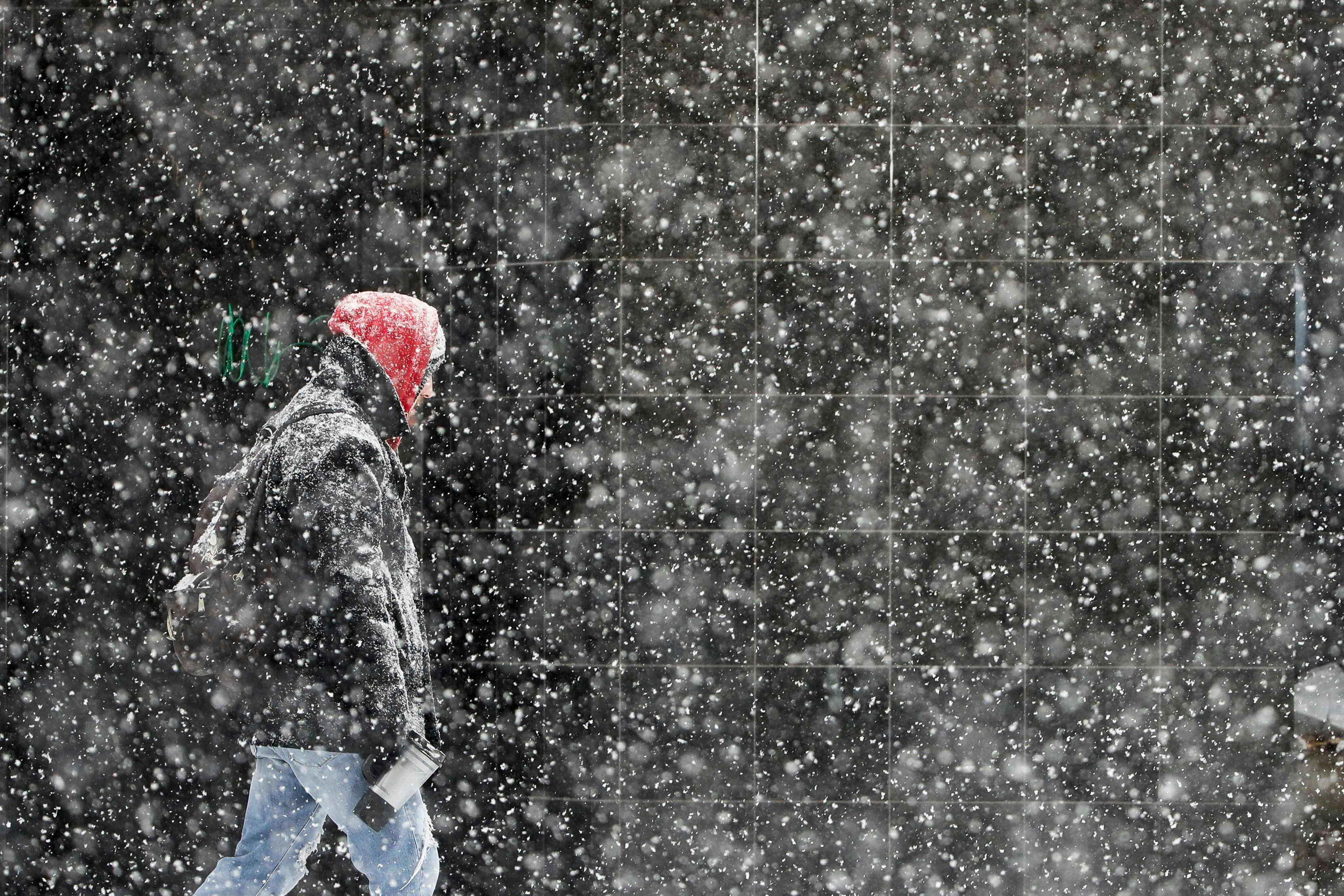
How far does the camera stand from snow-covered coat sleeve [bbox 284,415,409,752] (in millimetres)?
2713

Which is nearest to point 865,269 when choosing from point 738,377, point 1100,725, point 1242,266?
point 738,377

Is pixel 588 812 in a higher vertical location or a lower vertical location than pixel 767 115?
lower

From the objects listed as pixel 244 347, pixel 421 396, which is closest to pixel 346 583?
pixel 421 396

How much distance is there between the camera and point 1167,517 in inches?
159

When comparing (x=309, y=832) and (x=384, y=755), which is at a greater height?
(x=384, y=755)

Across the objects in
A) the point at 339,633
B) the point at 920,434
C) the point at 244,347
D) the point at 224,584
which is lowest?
the point at 339,633

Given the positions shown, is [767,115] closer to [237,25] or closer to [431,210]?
[431,210]

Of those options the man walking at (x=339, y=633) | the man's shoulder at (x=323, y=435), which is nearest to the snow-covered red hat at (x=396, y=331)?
the man walking at (x=339, y=633)

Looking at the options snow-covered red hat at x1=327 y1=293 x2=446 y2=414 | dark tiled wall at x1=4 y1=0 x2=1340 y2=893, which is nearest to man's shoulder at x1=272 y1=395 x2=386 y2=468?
snow-covered red hat at x1=327 y1=293 x2=446 y2=414

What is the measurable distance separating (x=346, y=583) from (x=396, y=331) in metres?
0.78

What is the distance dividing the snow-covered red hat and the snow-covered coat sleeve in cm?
37

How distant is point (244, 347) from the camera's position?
4.29 meters

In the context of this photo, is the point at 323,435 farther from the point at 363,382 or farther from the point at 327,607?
the point at 327,607

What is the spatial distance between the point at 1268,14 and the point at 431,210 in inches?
133
